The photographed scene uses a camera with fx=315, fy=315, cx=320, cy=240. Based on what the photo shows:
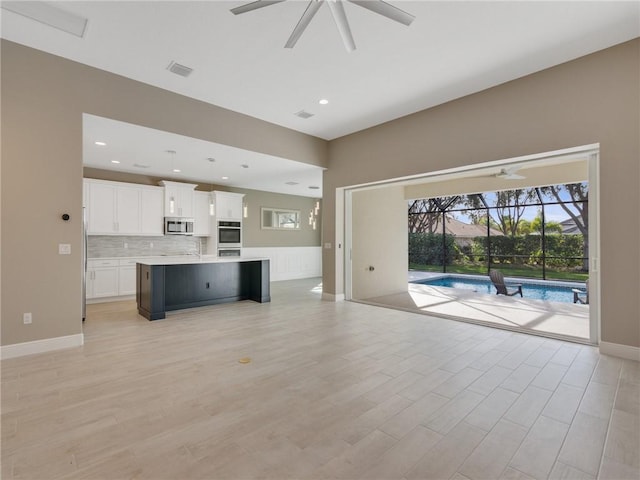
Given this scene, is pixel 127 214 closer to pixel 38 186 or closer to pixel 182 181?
pixel 182 181

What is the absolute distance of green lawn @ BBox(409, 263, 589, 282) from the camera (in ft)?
30.4

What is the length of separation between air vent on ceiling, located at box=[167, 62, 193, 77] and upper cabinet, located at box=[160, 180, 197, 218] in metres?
3.95

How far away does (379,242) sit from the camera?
7.66 meters

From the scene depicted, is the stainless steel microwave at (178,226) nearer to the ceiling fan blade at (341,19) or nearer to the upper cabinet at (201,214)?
the upper cabinet at (201,214)

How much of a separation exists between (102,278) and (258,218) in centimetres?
423

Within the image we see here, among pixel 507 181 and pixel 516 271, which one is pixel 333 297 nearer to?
pixel 507 181

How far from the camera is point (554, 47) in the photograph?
3391 mm

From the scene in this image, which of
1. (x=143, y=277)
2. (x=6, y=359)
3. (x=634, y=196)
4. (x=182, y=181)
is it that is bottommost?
(x=6, y=359)

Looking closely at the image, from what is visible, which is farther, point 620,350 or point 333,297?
point 333,297

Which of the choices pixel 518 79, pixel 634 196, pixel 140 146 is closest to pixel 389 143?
pixel 518 79

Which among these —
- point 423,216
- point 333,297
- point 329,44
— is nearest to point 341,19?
point 329,44

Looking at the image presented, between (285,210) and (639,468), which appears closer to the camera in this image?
(639,468)

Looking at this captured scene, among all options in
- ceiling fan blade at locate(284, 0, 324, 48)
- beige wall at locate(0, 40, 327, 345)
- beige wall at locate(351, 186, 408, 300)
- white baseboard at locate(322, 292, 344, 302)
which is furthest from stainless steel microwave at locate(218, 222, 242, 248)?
ceiling fan blade at locate(284, 0, 324, 48)

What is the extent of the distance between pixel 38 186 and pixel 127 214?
3476 mm
